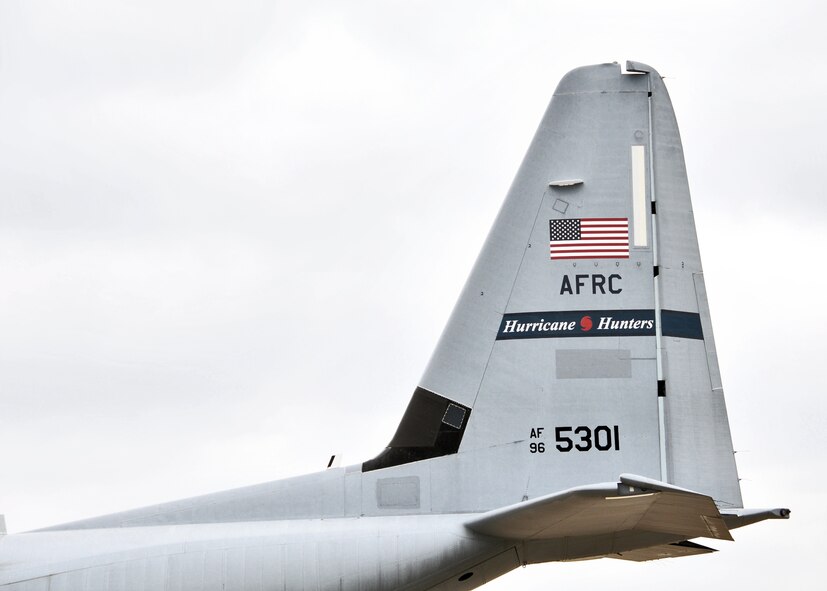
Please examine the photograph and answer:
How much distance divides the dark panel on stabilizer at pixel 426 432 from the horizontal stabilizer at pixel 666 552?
222 cm

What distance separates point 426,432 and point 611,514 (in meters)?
2.54

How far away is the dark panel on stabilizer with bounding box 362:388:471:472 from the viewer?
1305cm

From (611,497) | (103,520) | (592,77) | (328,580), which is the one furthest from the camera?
(592,77)

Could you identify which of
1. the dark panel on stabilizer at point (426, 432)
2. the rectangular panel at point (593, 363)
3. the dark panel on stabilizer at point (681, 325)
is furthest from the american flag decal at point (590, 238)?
the dark panel on stabilizer at point (426, 432)

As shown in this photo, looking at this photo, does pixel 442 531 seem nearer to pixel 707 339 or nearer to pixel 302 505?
pixel 302 505

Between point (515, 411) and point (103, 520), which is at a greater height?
point (515, 411)

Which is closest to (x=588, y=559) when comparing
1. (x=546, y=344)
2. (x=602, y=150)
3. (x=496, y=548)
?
(x=496, y=548)

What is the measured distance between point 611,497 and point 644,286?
3.52 meters

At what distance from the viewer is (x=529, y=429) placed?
42.7 feet

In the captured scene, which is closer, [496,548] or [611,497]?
[611,497]

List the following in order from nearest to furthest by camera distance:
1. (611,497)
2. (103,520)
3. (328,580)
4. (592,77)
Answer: (611,497) < (328,580) < (103,520) < (592,77)

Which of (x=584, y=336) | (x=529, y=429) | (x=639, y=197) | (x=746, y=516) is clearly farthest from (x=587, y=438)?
(x=639, y=197)

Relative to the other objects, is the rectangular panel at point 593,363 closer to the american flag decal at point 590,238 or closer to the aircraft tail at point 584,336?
the aircraft tail at point 584,336

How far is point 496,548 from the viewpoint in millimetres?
12398
